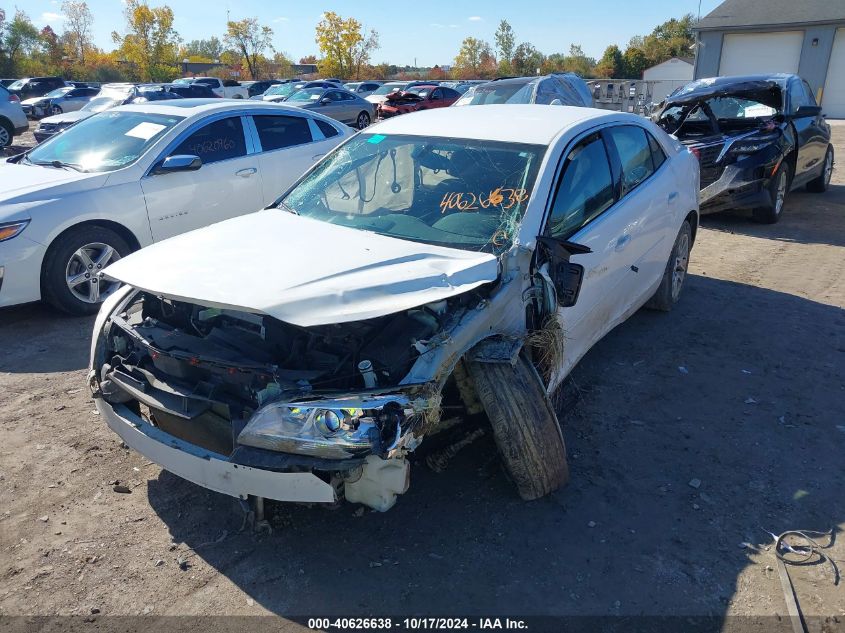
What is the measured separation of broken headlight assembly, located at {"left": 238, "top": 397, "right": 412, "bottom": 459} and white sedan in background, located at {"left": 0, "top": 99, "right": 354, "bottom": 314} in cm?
365

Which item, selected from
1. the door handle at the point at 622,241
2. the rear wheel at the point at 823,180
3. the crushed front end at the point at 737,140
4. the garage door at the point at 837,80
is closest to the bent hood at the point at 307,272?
the door handle at the point at 622,241

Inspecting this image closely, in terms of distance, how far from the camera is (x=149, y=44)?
2173 inches

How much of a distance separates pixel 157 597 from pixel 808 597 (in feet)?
8.58

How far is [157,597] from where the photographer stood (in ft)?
8.52

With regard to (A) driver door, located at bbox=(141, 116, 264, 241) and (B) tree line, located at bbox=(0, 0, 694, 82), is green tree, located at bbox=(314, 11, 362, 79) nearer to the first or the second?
(B) tree line, located at bbox=(0, 0, 694, 82)

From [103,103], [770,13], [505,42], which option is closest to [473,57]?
[505,42]

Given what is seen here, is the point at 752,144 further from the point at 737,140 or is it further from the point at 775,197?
the point at 775,197

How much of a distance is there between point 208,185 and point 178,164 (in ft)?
1.90

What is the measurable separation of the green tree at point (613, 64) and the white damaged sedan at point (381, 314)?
56145 mm

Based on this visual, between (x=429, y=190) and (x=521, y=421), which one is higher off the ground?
(x=429, y=190)

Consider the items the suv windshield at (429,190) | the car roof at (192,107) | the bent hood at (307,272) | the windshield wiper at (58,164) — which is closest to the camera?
the bent hood at (307,272)

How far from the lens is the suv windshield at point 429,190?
3471 millimetres

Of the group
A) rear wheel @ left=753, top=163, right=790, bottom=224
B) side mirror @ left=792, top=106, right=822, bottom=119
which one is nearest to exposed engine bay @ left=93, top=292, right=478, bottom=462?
rear wheel @ left=753, top=163, right=790, bottom=224

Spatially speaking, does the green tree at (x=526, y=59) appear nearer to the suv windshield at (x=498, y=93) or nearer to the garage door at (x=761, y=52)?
the garage door at (x=761, y=52)
